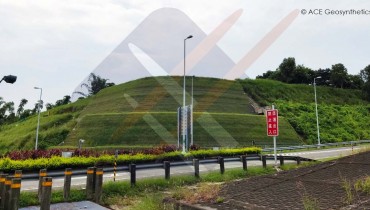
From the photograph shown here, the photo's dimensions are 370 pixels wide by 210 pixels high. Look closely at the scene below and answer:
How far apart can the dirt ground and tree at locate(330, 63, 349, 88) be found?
8656 centimetres

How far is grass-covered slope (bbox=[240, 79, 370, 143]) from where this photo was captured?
4971 centimetres

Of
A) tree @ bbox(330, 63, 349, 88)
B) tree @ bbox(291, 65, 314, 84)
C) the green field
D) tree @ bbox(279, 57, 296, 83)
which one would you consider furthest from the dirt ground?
tree @ bbox(291, 65, 314, 84)

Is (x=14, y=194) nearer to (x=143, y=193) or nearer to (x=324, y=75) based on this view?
(x=143, y=193)

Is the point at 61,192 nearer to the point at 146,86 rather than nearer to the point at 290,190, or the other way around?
the point at 290,190

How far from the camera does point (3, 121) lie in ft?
305

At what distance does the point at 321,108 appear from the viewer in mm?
61312

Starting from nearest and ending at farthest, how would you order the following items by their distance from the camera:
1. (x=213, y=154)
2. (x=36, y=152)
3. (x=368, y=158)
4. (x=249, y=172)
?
(x=368, y=158)
(x=249, y=172)
(x=36, y=152)
(x=213, y=154)

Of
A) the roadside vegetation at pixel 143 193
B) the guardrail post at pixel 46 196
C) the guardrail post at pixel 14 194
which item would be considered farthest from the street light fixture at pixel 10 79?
the guardrail post at pixel 46 196

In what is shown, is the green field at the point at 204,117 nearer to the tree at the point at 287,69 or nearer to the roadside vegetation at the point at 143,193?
the tree at the point at 287,69

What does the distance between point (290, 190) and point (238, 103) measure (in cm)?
5353

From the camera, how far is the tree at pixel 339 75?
8719cm

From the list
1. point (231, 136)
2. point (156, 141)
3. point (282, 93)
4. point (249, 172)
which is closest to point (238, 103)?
point (282, 93)

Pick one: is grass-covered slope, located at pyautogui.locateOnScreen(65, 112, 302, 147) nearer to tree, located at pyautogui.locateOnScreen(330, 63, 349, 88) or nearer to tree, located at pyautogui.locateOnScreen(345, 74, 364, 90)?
tree, located at pyautogui.locateOnScreen(330, 63, 349, 88)

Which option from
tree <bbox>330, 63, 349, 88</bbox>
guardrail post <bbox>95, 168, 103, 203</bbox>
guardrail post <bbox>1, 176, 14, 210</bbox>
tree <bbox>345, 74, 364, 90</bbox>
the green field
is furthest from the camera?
tree <bbox>345, 74, 364, 90</bbox>
